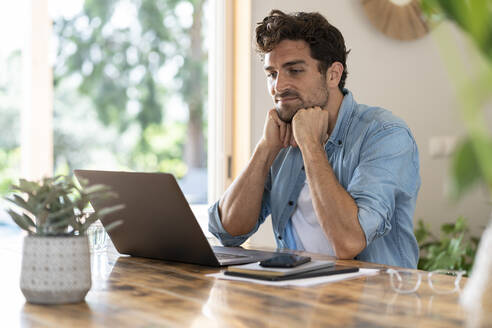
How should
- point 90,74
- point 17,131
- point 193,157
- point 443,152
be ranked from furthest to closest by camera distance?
point 193,157, point 90,74, point 17,131, point 443,152

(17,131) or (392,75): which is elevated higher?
(392,75)

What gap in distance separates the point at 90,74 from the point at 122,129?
963 millimetres

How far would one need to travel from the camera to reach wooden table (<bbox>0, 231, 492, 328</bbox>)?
2.94 ft

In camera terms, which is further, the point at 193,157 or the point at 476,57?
the point at 193,157

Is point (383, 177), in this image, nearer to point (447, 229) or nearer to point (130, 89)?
point (447, 229)

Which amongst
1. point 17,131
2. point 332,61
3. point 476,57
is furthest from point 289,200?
point 17,131

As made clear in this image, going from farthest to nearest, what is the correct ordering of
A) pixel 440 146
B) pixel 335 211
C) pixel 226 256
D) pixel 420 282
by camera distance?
pixel 440 146 → pixel 335 211 → pixel 226 256 → pixel 420 282

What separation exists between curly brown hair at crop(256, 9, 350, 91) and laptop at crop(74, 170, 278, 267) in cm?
81

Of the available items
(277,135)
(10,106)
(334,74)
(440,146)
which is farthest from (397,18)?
(10,106)

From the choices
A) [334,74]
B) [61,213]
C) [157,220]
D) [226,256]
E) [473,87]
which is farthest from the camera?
[334,74]

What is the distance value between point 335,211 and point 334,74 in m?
0.65

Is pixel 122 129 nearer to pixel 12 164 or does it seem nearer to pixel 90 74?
pixel 90 74

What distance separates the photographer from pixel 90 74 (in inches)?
395

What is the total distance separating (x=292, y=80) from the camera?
6.82ft
